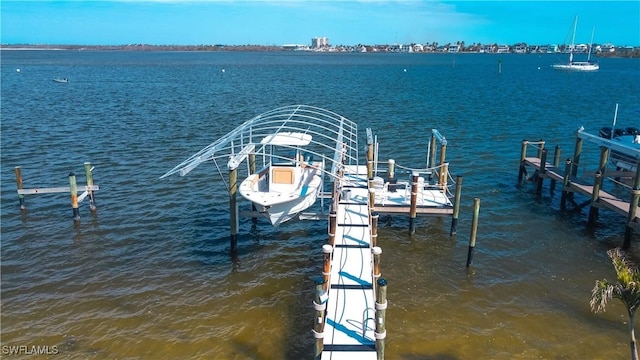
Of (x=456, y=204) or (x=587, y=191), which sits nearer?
(x=456, y=204)

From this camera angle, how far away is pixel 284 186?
19.5 meters

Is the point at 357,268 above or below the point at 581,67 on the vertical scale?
below

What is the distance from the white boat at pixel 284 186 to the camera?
1828cm

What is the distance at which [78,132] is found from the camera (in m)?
40.7

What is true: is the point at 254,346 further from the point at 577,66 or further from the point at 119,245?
the point at 577,66

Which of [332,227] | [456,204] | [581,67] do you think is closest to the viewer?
[332,227]

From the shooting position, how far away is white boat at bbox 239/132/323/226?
60.0ft

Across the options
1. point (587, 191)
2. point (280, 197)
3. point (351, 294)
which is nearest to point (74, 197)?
point (280, 197)

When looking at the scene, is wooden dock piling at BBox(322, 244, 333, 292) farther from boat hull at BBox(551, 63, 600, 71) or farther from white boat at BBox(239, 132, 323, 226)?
boat hull at BBox(551, 63, 600, 71)

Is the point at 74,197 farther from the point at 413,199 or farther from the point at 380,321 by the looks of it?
the point at 380,321

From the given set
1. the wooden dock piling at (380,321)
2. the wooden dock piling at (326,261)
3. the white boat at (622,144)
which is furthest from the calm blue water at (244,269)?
the white boat at (622,144)

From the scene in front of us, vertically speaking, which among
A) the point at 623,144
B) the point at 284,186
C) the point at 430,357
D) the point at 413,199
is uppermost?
the point at 623,144

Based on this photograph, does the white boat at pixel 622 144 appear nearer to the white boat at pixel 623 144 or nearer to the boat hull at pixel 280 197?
the white boat at pixel 623 144

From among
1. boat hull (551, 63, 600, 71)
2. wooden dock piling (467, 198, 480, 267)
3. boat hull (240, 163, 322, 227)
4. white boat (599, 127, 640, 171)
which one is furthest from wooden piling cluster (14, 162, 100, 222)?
boat hull (551, 63, 600, 71)
